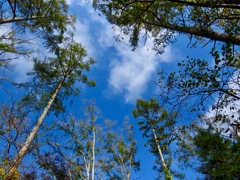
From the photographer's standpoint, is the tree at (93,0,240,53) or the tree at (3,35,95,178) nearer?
the tree at (93,0,240,53)

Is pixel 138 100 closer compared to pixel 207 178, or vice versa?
pixel 207 178

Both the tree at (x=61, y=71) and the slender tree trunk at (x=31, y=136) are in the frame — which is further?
the tree at (x=61, y=71)

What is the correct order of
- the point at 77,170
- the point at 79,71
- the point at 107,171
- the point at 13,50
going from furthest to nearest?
the point at 107,171 < the point at 79,71 < the point at 77,170 < the point at 13,50

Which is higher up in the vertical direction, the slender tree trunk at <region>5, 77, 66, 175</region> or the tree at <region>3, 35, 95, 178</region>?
the tree at <region>3, 35, 95, 178</region>

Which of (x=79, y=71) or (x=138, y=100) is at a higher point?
(x=138, y=100)

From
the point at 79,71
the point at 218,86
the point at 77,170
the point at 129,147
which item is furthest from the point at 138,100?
the point at 218,86

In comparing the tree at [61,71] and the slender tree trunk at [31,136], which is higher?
the tree at [61,71]

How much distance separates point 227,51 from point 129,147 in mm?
12665

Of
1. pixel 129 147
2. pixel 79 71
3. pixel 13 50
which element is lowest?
pixel 13 50

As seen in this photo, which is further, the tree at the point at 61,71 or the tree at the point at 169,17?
Result: the tree at the point at 61,71

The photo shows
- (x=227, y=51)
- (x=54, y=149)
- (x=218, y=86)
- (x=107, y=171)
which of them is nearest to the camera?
(x=227, y=51)

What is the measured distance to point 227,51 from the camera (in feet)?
10.3

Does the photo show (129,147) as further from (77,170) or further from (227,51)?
(227,51)

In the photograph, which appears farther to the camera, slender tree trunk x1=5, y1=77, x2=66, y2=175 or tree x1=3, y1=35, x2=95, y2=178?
tree x1=3, y1=35, x2=95, y2=178
